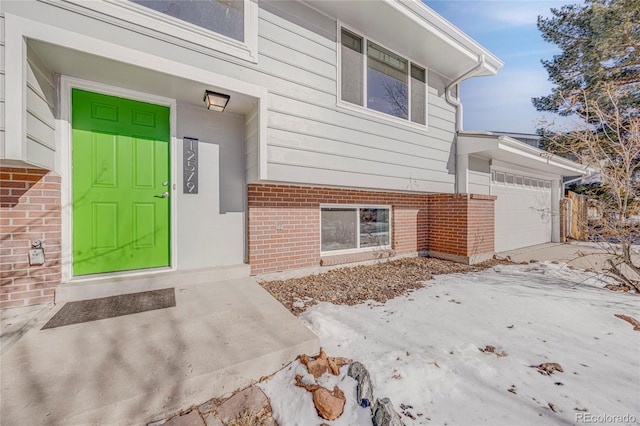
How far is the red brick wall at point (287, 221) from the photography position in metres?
3.95

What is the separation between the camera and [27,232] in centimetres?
258

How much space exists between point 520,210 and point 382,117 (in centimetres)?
600

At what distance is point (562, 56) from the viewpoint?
807 cm

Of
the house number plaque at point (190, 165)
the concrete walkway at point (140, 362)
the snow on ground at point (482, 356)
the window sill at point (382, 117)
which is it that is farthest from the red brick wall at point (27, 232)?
the window sill at point (382, 117)

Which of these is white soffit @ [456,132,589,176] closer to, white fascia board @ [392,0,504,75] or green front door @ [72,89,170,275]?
white fascia board @ [392,0,504,75]

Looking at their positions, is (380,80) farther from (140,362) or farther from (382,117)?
(140,362)

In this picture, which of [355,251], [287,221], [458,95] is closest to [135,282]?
[287,221]

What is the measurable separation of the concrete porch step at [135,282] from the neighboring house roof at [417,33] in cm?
411

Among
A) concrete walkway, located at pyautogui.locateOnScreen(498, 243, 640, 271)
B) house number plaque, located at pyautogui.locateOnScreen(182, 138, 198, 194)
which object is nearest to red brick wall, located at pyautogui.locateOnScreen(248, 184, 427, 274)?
house number plaque, located at pyautogui.locateOnScreen(182, 138, 198, 194)

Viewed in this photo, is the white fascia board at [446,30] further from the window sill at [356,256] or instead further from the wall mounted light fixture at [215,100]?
the window sill at [356,256]

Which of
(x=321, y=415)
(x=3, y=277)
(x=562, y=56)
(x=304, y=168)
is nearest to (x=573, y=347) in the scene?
(x=321, y=415)

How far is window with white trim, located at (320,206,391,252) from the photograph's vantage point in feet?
16.2

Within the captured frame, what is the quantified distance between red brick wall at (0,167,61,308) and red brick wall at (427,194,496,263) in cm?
659

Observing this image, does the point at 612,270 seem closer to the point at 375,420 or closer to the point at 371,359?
the point at 371,359
